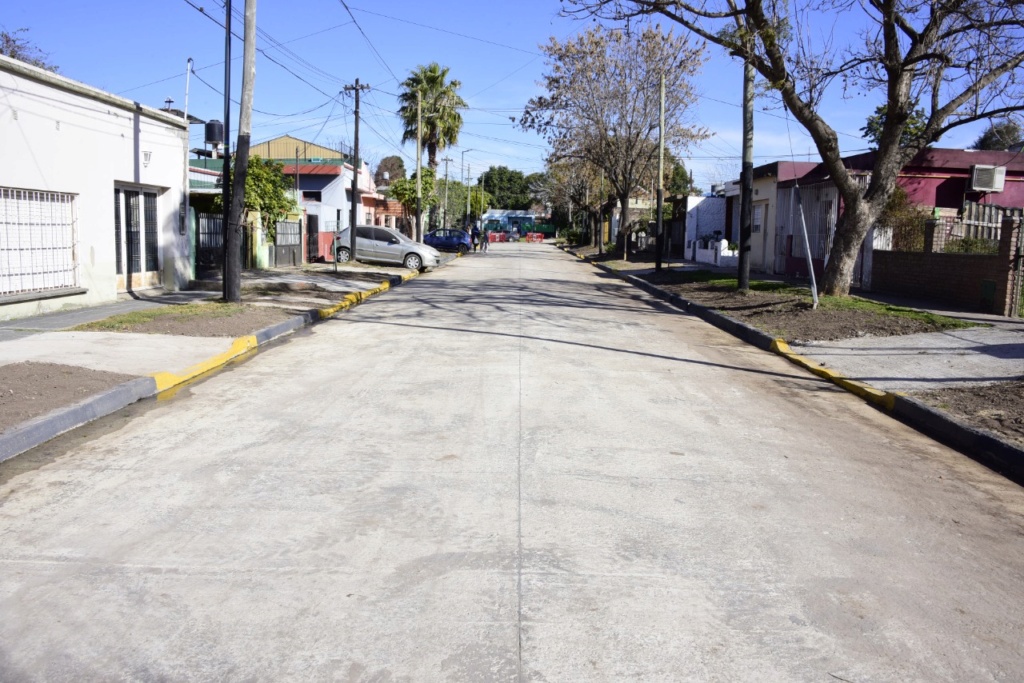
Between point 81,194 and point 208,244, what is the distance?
1016cm

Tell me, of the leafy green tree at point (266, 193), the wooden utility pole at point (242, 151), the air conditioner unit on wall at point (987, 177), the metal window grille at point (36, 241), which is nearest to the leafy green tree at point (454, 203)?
the leafy green tree at point (266, 193)

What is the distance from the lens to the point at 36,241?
1500 centimetres

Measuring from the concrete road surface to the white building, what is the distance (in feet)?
24.4

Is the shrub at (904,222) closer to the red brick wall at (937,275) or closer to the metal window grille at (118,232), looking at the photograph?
the red brick wall at (937,275)

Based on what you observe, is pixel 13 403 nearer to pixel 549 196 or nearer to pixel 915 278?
pixel 915 278

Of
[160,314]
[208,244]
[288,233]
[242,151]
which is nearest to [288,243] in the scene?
[288,233]

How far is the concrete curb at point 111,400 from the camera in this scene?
22.4 ft

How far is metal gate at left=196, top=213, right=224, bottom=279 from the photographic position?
82.5ft

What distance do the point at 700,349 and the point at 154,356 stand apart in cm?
775

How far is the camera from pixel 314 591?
4312 mm

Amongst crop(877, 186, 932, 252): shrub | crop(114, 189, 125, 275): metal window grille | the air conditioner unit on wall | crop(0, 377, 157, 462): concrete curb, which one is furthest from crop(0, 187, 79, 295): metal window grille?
the air conditioner unit on wall

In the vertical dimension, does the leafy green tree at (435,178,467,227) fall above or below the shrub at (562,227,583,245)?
above

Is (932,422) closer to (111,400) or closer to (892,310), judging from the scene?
(111,400)

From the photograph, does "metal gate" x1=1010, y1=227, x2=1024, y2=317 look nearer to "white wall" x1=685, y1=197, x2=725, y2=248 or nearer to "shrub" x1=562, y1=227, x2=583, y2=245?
"white wall" x1=685, y1=197, x2=725, y2=248
